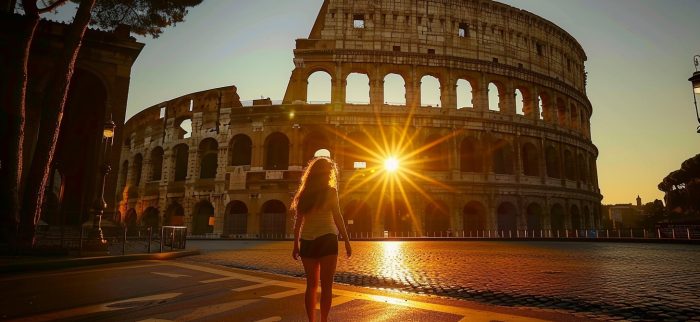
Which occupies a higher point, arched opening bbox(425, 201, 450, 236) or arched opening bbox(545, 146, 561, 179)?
arched opening bbox(545, 146, 561, 179)

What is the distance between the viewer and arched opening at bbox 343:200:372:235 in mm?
25453

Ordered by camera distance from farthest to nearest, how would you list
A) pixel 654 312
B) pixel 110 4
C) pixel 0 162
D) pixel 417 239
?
pixel 417 239 < pixel 110 4 < pixel 0 162 < pixel 654 312

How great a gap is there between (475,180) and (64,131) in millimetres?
22911

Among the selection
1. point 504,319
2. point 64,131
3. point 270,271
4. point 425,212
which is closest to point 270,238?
Answer: point 425,212

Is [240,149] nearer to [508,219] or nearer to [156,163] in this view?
[156,163]

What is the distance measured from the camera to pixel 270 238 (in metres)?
24.9

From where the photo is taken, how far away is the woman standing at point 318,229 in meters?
2.91

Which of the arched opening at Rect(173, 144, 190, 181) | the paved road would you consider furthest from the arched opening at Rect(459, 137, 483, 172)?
the paved road

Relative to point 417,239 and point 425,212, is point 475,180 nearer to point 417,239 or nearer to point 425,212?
point 425,212

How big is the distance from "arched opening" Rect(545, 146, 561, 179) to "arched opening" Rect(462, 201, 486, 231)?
24.0ft

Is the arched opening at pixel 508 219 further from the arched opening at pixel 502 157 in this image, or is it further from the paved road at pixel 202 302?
the paved road at pixel 202 302

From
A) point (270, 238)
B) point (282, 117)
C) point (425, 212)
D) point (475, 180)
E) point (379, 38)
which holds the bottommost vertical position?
point (270, 238)

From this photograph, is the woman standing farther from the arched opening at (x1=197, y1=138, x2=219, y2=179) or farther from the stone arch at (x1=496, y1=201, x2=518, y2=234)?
the arched opening at (x1=197, y1=138, x2=219, y2=179)

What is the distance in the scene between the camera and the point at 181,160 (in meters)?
29.8
